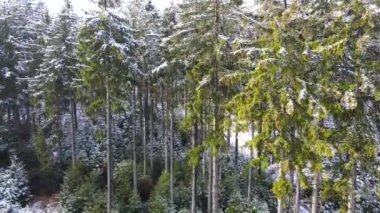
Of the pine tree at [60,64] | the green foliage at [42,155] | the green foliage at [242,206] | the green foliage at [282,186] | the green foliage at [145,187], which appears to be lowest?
the green foliage at [242,206]

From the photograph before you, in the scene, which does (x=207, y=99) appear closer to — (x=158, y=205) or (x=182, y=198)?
(x=158, y=205)

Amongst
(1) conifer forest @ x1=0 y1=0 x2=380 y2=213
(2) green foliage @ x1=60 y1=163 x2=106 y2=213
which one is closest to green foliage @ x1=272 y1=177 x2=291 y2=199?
(1) conifer forest @ x1=0 y1=0 x2=380 y2=213

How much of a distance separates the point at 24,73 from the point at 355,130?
26.8 metres

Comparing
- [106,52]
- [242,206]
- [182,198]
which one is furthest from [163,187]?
[106,52]

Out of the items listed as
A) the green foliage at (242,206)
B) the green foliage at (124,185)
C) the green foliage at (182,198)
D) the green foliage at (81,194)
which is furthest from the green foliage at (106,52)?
the green foliage at (242,206)

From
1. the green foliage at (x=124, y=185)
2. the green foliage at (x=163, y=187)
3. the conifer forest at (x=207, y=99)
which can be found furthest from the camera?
the green foliage at (x=163, y=187)

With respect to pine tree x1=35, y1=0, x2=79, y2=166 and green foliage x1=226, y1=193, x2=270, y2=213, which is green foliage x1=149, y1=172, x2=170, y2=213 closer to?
green foliage x1=226, y1=193, x2=270, y2=213

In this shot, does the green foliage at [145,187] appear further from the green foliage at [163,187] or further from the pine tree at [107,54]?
the pine tree at [107,54]

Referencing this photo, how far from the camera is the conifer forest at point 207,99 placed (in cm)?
1341

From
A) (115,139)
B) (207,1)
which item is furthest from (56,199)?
(207,1)

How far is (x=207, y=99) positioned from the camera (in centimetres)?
1750

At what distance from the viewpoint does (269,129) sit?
43.2ft

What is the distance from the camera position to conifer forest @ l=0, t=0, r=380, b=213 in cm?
1341

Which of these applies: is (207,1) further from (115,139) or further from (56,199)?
(115,139)
